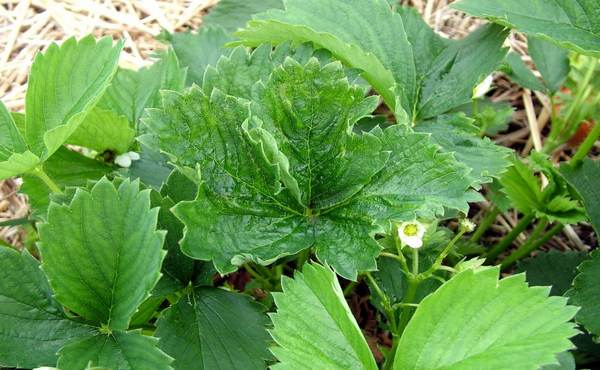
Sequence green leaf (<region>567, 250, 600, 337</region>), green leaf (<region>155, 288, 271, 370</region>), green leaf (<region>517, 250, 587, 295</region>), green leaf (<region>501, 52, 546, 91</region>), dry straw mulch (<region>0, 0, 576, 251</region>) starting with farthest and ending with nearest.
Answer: dry straw mulch (<region>0, 0, 576, 251</region>) < green leaf (<region>501, 52, 546, 91</region>) < green leaf (<region>517, 250, 587, 295</region>) < green leaf (<region>567, 250, 600, 337</region>) < green leaf (<region>155, 288, 271, 370</region>)

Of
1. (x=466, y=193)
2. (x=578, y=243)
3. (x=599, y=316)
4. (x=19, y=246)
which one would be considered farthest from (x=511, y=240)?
(x=19, y=246)

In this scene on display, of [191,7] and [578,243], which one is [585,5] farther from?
[191,7]

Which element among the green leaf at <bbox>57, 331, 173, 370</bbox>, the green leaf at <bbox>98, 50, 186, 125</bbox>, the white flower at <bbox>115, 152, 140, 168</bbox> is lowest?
the green leaf at <bbox>57, 331, 173, 370</bbox>

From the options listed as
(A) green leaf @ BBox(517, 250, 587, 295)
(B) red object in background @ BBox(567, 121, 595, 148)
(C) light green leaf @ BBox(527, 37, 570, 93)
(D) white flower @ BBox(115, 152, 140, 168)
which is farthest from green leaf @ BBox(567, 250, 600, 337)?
(D) white flower @ BBox(115, 152, 140, 168)

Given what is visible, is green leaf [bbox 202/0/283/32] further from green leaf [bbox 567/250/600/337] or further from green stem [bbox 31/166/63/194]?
green leaf [bbox 567/250/600/337]

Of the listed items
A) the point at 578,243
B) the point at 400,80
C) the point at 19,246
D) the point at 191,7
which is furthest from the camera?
the point at 191,7

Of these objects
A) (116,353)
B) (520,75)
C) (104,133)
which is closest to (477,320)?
(116,353)

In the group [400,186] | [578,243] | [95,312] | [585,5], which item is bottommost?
[578,243]
